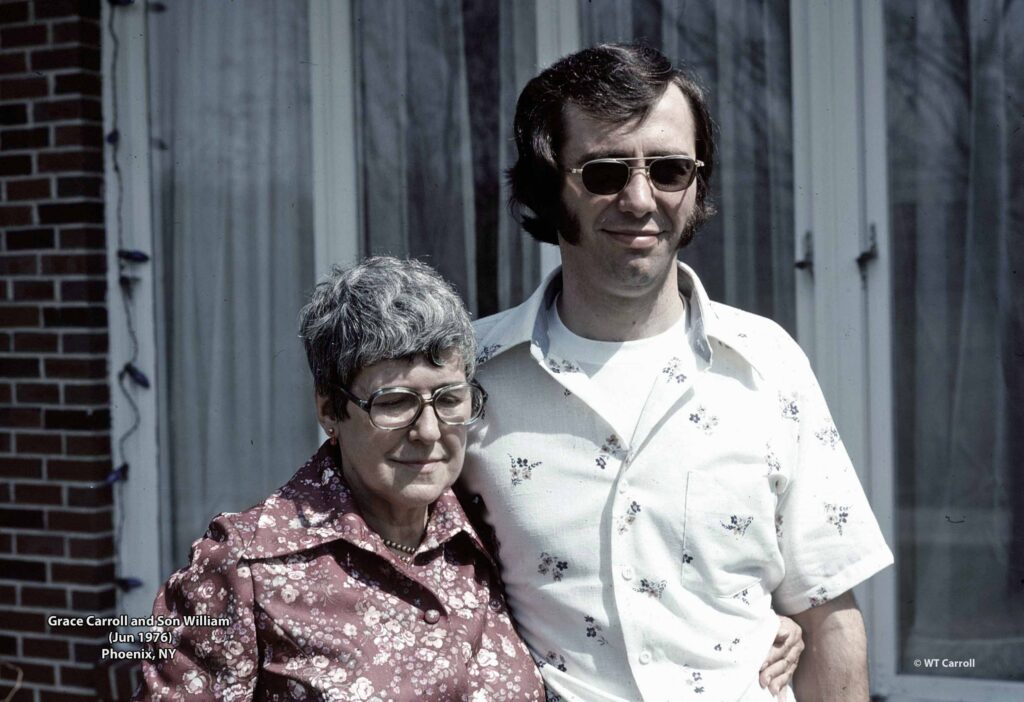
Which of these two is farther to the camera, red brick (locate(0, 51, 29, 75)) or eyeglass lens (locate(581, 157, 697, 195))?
red brick (locate(0, 51, 29, 75))

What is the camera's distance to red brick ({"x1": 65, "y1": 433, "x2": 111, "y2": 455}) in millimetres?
3689

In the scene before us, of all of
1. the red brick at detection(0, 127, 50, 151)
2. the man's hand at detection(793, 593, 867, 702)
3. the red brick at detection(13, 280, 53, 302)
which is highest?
the red brick at detection(0, 127, 50, 151)

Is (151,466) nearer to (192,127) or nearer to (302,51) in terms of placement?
(192,127)

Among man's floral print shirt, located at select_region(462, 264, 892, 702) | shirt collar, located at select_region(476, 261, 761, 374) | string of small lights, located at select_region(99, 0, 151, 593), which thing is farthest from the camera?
string of small lights, located at select_region(99, 0, 151, 593)

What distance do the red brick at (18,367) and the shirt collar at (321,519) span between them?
6.89 ft

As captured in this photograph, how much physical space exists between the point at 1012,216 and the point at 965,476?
73cm

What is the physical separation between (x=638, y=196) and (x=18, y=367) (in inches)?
101

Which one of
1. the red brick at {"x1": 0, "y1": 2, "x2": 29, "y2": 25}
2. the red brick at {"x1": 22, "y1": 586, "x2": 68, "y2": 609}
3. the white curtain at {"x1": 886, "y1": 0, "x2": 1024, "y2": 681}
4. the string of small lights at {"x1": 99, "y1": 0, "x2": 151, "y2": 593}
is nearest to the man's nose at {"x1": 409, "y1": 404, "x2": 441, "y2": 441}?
the white curtain at {"x1": 886, "y1": 0, "x2": 1024, "y2": 681}

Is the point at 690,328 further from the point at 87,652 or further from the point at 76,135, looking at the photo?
the point at 87,652

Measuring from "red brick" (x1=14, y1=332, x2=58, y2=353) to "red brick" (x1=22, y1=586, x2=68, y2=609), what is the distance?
81cm

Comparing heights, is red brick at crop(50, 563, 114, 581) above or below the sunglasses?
below

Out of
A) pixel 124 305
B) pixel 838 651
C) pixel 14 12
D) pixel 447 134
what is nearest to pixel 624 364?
pixel 838 651

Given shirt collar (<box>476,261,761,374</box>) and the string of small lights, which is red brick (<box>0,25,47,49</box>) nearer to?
the string of small lights

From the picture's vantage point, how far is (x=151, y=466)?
3.82 m
